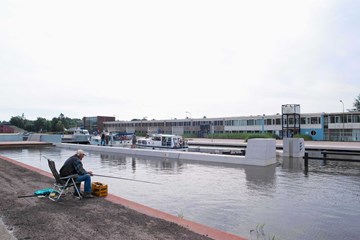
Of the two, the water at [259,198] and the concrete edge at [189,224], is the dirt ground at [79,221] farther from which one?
the water at [259,198]

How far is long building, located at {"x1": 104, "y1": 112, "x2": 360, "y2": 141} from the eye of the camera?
59.3 m

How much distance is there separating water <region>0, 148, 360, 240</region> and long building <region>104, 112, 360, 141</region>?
90.3 ft

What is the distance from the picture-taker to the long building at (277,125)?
59.3 metres

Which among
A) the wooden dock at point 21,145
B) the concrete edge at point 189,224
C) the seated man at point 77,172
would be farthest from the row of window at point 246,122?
the concrete edge at point 189,224

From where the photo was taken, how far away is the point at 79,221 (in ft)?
22.7

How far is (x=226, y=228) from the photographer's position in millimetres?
8227

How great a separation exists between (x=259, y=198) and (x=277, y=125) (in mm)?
60833

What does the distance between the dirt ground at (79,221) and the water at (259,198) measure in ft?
7.06

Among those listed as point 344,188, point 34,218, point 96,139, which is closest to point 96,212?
point 34,218

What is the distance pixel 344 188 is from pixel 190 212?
315 inches

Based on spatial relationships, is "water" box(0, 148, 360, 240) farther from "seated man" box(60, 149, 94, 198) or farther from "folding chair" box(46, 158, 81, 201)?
"folding chair" box(46, 158, 81, 201)

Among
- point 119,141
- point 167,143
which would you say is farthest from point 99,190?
point 119,141

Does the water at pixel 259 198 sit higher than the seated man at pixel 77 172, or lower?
lower

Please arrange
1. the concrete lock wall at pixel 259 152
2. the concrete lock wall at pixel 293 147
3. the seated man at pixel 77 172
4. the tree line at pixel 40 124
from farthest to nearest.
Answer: the tree line at pixel 40 124, the concrete lock wall at pixel 293 147, the concrete lock wall at pixel 259 152, the seated man at pixel 77 172
